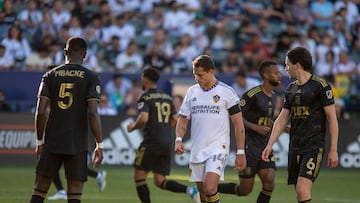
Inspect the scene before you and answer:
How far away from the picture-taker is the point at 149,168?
14.8 meters

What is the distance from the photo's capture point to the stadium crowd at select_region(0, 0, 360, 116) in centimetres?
2548

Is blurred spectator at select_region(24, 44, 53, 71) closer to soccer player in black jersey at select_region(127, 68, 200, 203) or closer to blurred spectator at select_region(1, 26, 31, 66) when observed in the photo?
blurred spectator at select_region(1, 26, 31, 66)

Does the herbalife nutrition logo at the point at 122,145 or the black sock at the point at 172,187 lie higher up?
the herbalife nutrition logo at the point at 122,145

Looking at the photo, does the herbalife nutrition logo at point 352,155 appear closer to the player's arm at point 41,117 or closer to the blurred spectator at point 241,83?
the blurred spectator at point 241,83

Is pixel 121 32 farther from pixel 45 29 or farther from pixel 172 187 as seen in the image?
pixel 172 187

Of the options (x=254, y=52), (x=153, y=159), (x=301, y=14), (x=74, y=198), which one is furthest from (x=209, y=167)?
(x=301, y=14)

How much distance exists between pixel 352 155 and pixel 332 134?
38.7 ft

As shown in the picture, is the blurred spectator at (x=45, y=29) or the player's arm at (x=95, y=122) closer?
the player's arm at (x=95, y=122)

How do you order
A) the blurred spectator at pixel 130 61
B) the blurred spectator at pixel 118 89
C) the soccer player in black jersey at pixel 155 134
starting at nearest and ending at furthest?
1. the soccer player in black jersey at pixel 155 134
2. the blurred spectator at pixel 118 89
3. the blurred spectator at pixel 130 61

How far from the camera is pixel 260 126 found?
13.6 metres

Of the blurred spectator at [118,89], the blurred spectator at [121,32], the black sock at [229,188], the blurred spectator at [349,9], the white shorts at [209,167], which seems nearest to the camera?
the white shorts at [209,167]

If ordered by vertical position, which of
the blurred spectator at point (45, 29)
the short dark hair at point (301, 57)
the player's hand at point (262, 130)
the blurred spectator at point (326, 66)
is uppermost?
the blurred spectator at point (45, 29)

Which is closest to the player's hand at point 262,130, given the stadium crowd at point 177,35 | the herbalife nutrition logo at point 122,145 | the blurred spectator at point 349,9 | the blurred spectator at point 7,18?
the herbalife nutrition logo at point 122,145

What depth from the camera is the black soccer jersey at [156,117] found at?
1488cm
